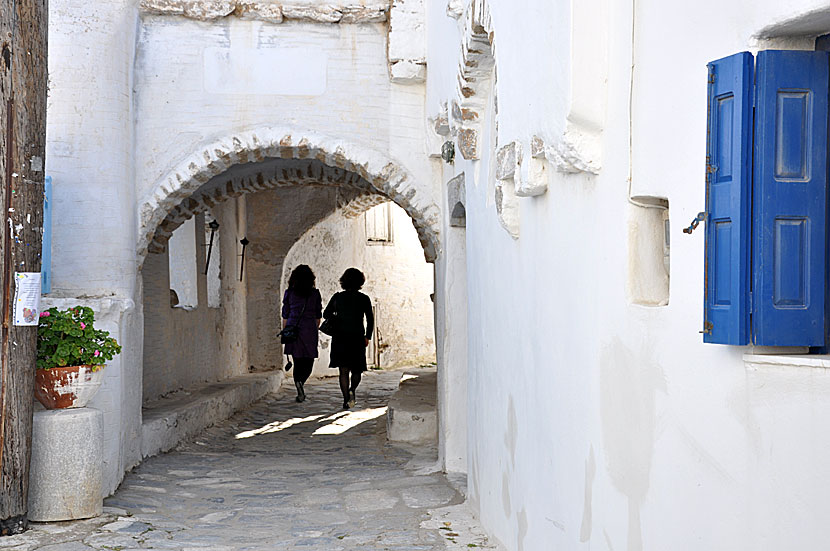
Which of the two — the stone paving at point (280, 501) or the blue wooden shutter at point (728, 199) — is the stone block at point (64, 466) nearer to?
the stone paving at point (280, 501)

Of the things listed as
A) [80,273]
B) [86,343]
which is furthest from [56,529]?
[80,273]

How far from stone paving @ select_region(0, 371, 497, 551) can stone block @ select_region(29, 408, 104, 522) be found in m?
0.09

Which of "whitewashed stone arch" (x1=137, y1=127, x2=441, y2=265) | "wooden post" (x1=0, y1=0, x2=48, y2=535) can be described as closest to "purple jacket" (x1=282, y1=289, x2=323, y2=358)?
"whitewashed stone arch" (x1=137, y1=127, x2=441, y2=265)

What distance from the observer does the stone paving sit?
522 centimetres

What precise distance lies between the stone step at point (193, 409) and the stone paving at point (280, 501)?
0.12 metres

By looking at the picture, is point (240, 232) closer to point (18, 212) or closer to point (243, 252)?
point (243, 252)

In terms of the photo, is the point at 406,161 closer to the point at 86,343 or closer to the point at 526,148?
the point at 86,343

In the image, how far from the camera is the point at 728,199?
221 cm

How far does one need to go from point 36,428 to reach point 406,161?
10.0 feet

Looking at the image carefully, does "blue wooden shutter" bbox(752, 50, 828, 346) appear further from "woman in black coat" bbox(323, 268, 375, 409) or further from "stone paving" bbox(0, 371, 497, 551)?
"woman in black coat" bbox(323, 268, 375, 409)

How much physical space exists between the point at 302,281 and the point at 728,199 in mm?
9199

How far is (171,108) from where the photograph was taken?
23.2 ft

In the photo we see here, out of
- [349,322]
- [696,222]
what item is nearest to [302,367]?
[349,322]

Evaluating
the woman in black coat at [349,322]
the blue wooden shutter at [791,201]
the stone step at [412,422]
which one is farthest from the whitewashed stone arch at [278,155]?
the blue wooden shutter at [791,201]
